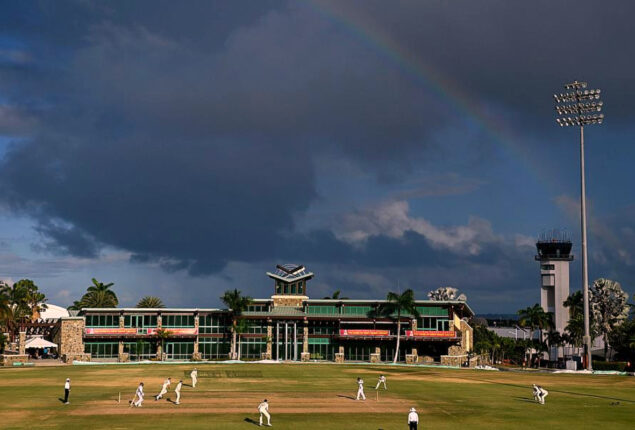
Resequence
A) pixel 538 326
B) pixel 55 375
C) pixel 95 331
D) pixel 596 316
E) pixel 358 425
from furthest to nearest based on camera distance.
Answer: pixel 596 316 → pixel 538 326 → pixel 95 331 → pixel 55 375 → pixel 358 425

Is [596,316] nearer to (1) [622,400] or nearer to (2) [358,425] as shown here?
(1) [622,400]

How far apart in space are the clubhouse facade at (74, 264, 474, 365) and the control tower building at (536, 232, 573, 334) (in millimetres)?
59571

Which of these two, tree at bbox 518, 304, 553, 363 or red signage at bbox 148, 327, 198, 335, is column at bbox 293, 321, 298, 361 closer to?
red signage at bbox 148, 327, 198, 335

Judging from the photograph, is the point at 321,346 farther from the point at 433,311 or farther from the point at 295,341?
the point at 433,311

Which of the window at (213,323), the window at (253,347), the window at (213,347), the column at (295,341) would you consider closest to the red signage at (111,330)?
the window at (213,323)

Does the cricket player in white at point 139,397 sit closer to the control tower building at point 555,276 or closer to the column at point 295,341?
the column at point 295,341

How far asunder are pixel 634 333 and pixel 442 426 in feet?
239

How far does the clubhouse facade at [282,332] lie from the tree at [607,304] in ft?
150

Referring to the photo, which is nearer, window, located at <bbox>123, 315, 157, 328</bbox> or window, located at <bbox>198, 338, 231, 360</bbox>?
window, located at <bbox>123, 315, 157, 328</bbox>

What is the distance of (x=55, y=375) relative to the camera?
8356 centimetres


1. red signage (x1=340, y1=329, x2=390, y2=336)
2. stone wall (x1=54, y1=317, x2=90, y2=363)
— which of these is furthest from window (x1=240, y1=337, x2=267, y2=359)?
stone wall (x1=54, y1=317, x2=90, y2=363)

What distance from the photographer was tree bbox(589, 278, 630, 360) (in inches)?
6046

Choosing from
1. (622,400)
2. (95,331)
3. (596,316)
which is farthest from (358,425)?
(596,316)

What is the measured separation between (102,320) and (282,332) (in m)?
32.1
